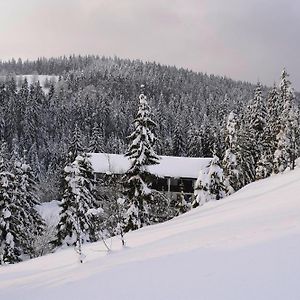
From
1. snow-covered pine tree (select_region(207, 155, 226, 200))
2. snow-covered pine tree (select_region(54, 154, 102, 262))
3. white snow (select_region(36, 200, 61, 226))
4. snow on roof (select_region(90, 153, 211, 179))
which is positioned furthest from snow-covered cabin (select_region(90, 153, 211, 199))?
snow-covered pine tree (select_region(207, 155, 226, 200))

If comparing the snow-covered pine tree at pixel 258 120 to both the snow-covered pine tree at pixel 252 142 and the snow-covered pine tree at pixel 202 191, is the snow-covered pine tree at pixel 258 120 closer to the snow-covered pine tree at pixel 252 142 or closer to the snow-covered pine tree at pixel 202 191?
the snow-covered pine tree at pixel 252 142

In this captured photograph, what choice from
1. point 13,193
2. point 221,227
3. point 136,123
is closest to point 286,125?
point 136,123

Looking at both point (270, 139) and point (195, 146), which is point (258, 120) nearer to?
point (270, 139)

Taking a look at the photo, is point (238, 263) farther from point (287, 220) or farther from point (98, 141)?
point (98, 141)

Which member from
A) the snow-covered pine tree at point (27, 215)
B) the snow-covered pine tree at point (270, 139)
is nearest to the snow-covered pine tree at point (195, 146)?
the snow-covered pine tree at point (270, 139)

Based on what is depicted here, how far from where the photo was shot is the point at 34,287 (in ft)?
34.7

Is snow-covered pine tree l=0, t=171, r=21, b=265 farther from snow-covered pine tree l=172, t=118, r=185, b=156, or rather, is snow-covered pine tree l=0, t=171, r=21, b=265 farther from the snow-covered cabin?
snow-covered pine tree l=172, t=118, r=185, b=156

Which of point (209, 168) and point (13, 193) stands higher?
point (209, 168)

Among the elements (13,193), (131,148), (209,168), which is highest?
(131,148)

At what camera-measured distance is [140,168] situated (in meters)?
24.2

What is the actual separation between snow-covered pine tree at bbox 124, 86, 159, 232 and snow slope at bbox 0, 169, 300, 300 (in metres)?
11.3

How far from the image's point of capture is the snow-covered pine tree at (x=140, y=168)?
23969mm

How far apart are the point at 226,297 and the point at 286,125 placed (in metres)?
35.5

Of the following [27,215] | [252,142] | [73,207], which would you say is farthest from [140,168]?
[252,142]
